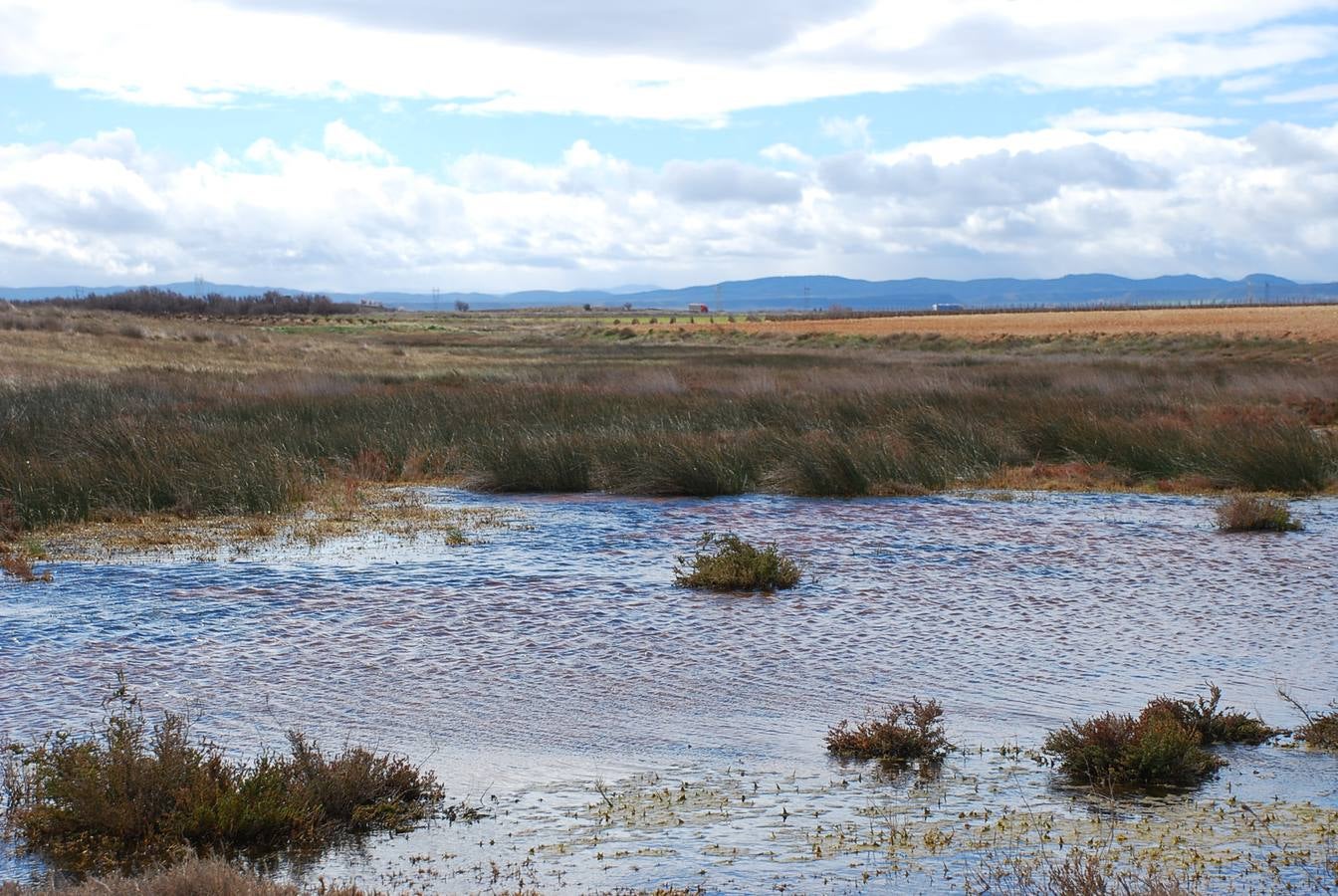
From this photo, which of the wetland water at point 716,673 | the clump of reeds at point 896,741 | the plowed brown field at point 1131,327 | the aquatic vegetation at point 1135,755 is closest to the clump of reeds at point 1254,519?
the wetland water at point 716,673

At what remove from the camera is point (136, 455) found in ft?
56.1

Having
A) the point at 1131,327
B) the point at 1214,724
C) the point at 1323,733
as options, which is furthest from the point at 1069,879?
the point at 1131,327

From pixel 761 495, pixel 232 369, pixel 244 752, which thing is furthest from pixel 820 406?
pixel 232 369

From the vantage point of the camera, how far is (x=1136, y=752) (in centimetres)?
661

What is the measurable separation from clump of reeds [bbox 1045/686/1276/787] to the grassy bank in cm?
1113

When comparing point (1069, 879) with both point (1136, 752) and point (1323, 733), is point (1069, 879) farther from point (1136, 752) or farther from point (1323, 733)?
point (1323, 733)

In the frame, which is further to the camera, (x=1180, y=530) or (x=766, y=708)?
(x=1180, y=530)

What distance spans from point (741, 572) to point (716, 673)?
287 cm

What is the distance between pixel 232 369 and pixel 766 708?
1357 inches

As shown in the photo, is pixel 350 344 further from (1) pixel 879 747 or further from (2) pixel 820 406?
(1) pixel 879 747

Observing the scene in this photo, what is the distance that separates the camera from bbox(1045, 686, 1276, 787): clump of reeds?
6.61 m

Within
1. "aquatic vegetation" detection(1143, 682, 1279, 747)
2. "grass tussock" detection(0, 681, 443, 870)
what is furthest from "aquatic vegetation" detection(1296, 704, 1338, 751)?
"grass tussock" detection(0, 681, 443, 870)

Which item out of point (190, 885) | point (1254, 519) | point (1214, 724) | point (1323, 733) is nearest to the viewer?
point (190, 885)

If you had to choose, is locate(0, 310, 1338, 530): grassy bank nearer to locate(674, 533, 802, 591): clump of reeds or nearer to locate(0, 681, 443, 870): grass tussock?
locate(674, 533, 802, 591): clump of reeds
